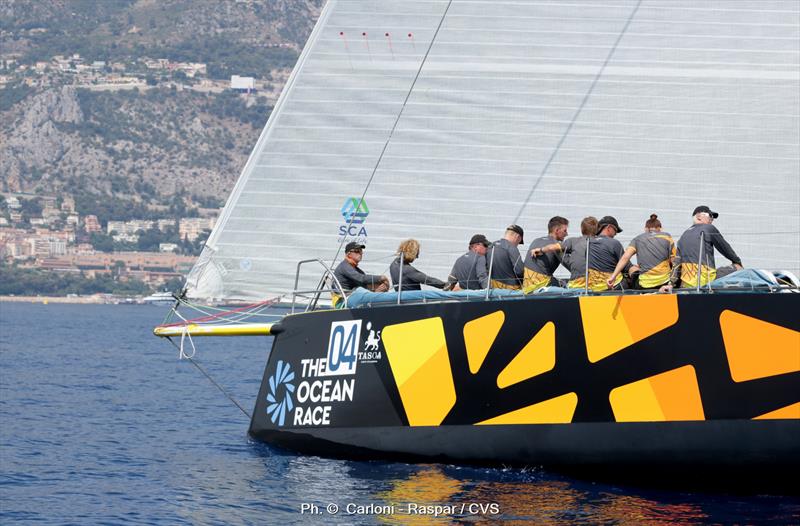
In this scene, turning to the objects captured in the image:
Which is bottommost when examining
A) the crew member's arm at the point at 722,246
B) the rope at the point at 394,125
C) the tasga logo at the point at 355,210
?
the crew member's arm at the point at 722,246

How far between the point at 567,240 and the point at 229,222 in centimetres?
287

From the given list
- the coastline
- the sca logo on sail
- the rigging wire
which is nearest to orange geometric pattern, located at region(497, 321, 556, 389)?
the rigging wire

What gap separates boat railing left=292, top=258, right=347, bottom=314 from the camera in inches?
384

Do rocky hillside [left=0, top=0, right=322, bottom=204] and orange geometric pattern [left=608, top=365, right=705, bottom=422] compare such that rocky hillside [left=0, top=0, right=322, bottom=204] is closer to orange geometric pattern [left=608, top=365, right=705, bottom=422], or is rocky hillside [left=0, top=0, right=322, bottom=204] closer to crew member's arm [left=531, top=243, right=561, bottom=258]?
crew member's arm [left=531, top=243, right=561, bottom=258]

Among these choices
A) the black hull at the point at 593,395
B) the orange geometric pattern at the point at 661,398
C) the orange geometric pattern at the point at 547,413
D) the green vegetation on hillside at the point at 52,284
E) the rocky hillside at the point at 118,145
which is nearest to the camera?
the black hull at the point at 593,395

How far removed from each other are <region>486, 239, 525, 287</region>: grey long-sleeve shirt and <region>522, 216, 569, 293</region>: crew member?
95 millimetres

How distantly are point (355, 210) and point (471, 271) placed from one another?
1.41 meters

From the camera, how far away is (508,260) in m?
9.38

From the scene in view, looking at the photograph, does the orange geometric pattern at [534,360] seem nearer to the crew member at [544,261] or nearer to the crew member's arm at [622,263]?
the crew member's arm at [622,263]

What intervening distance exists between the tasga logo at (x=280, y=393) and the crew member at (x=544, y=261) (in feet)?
6.19

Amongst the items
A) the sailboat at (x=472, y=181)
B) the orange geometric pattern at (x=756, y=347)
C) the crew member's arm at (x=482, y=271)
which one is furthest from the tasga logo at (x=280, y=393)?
the orange geometric pattern at (x=756, y=347)

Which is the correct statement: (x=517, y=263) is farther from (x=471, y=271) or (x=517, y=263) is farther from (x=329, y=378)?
(x=329, y=378)

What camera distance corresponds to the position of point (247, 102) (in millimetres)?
153125

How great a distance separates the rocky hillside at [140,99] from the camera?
136125 millimetres
